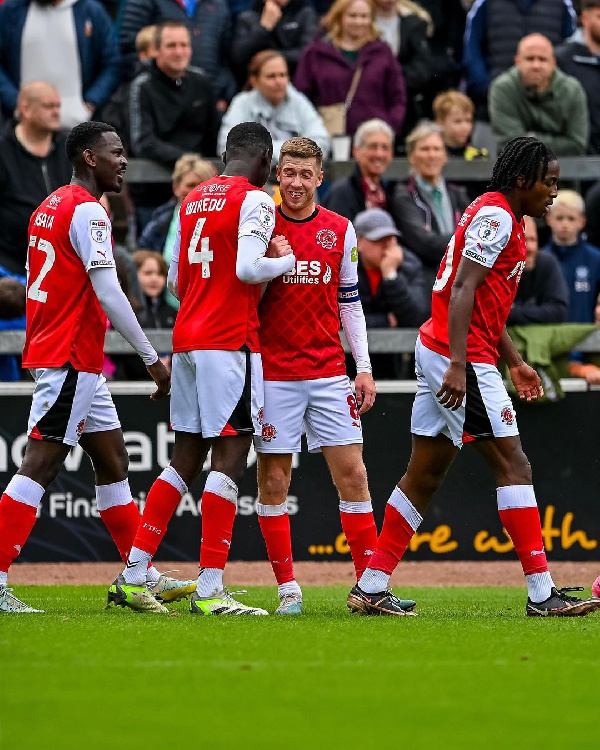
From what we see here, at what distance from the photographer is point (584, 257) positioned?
461 inches

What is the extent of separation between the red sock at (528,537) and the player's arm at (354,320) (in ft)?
3.25

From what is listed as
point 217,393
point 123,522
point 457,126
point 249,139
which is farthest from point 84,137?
point 457,126

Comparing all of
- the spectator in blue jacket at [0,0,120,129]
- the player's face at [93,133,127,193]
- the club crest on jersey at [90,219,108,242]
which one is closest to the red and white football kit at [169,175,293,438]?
the club crest on jersey at [90,219,108,242]

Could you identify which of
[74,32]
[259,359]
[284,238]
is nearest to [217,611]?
[259,359]

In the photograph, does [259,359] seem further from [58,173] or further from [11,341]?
[58,173]

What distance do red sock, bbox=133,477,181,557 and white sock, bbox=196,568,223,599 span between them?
0.94 ft

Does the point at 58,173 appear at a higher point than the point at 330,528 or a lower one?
higher

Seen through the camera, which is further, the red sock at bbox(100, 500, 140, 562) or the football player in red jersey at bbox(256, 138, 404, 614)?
the red sock at bbox(100, 500, 140, 562)

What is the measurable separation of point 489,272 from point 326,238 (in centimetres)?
92

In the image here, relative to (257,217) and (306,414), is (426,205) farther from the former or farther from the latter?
(257,217)

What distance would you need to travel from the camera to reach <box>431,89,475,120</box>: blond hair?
42.2 feet

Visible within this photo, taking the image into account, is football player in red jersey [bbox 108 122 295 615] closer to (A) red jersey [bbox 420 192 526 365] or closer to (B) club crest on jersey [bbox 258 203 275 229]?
(B) club crest on jersey [bbox 258 203 275 229]

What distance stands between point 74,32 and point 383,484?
5391mm

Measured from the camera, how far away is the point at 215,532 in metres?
6.86
